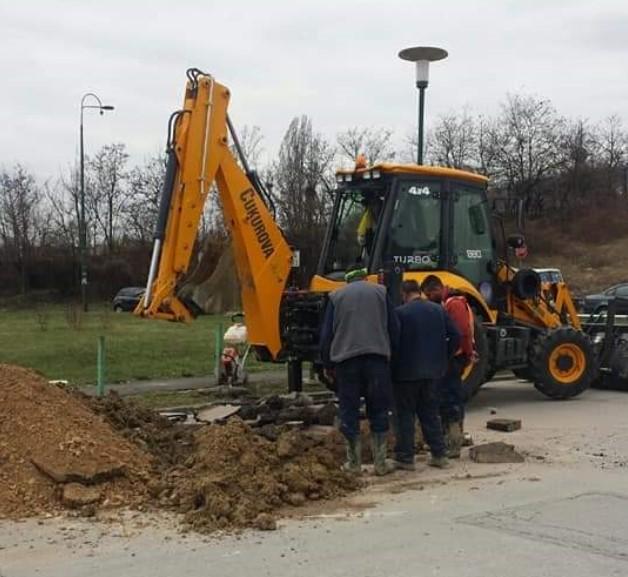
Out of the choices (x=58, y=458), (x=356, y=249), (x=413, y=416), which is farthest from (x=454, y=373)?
(x=58, y=458)

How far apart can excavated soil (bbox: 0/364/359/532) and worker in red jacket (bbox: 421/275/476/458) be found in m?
1.20

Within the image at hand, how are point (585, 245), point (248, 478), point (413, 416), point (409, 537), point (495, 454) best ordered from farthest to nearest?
point (585, 245)
point (495, 454)
point (413, 416)
point (248, 478)
point (409, 537)

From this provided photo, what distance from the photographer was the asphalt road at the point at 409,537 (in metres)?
5.61

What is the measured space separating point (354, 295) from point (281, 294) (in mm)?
4156

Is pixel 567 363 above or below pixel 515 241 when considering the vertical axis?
below

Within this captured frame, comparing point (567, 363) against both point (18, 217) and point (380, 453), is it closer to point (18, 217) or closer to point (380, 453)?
point (380, 453)

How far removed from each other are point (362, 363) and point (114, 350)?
1371 centimetres

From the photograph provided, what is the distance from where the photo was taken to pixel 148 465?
8078 millimetres

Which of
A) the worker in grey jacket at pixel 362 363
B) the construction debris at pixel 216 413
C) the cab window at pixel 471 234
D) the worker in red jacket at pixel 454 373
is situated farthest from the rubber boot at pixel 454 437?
the cab window at pixel 471 234

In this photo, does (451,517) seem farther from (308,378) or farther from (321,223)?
(321,223)

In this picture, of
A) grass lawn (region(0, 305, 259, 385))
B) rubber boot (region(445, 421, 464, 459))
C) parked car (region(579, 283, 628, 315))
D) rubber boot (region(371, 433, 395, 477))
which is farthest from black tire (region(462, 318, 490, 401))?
grass lawn (region(0, 305, 259, 385))

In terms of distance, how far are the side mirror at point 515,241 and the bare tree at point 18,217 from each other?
51.9 meters

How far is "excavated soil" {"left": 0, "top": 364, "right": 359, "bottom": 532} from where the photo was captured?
705cm

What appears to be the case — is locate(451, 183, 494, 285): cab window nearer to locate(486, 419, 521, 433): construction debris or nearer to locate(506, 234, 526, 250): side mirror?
locate(506, 234, 526, 250): side mirror
